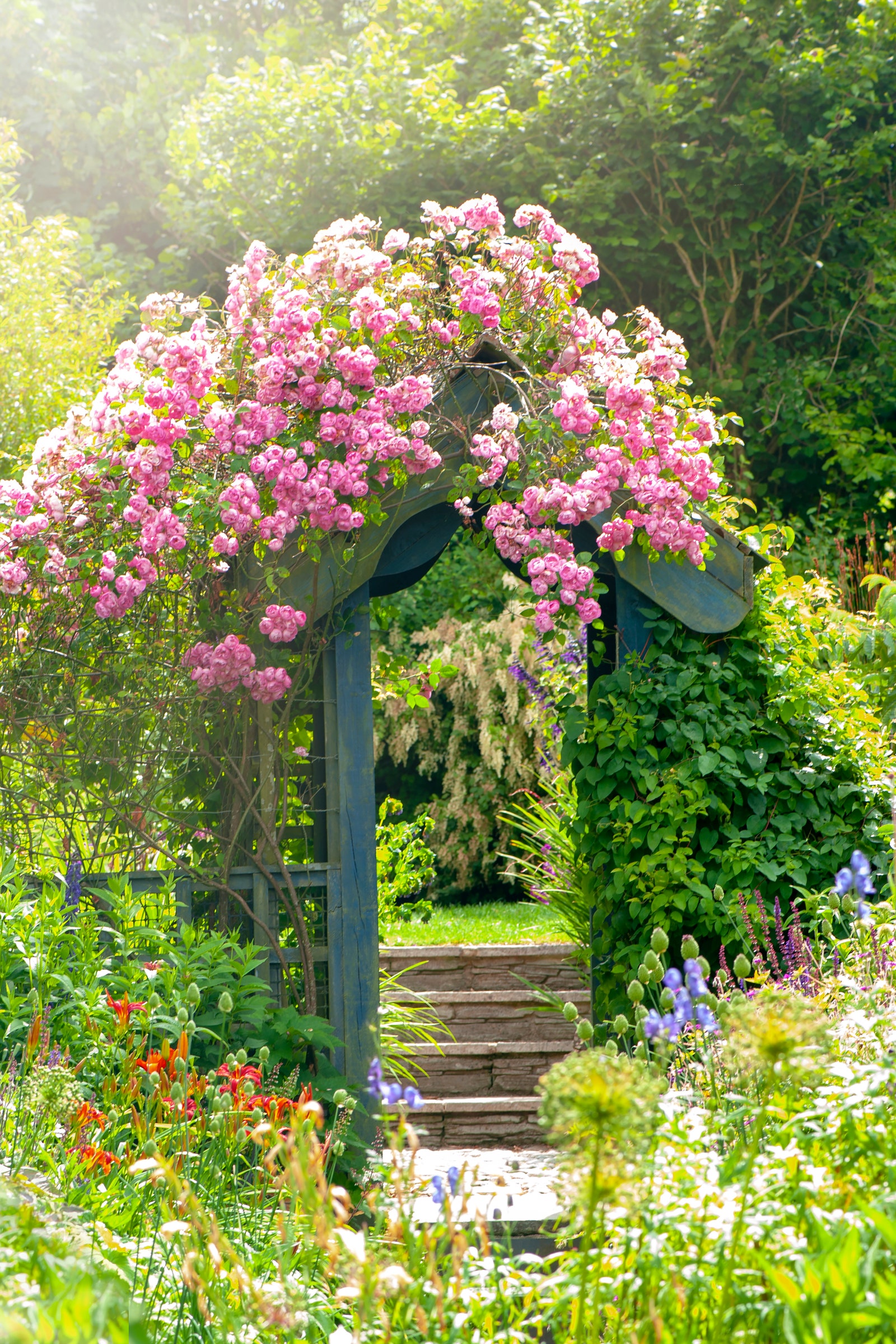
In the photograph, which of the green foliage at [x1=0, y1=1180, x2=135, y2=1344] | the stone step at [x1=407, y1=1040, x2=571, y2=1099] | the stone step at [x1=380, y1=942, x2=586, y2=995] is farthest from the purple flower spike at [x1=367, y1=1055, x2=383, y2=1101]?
the stone step at [x1=380, y1=942, x2=586, y2=995]

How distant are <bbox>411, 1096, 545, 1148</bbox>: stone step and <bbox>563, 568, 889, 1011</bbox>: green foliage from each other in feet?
3.08

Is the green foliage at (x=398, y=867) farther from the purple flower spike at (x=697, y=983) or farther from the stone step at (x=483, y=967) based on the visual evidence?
the purple flower spike at (x=697, y=983)

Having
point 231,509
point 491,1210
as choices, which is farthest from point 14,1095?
point 231,509

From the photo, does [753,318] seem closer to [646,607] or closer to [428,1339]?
[646,607]

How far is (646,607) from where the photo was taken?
4113 millimetres

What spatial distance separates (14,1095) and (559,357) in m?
2.73

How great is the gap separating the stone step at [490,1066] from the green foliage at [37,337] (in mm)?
4331

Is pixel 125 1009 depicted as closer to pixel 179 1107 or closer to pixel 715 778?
pixel 179 1107

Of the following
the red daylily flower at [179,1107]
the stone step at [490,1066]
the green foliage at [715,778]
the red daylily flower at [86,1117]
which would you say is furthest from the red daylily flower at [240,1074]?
the stone step at [490,1066]

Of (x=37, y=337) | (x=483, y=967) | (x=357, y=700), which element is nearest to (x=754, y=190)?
(x=37, y=337)

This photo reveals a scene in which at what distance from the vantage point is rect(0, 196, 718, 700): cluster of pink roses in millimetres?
3596

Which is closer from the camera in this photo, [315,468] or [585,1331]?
[585,1331]

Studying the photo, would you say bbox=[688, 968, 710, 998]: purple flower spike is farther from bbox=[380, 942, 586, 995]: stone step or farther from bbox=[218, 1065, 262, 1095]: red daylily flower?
bbox=[380, 942, 586, 995]: stone step

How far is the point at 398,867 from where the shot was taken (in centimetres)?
693
